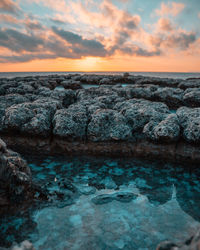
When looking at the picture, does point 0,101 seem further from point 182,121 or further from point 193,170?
point 193,170

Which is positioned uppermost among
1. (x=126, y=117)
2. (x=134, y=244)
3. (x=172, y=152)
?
(x=126, y=117)

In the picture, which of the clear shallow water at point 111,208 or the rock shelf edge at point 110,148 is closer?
the clear shallow water at point 111,208

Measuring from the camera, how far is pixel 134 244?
3076 millimetres

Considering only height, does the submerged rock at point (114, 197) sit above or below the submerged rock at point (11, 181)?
below

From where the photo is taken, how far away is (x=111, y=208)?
3926mm

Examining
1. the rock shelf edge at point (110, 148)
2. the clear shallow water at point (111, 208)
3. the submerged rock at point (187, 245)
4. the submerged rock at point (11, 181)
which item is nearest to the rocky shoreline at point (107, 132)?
the rock shelf edge at point (110, 148)

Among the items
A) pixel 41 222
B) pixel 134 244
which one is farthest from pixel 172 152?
pixel 41 222

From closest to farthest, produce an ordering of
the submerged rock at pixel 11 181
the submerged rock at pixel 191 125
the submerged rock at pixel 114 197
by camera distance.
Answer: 1. the submerged rock at pixel 11 181
2. the submerged rock at pixel 114 197
3. the submerged rock at pixel 191 125

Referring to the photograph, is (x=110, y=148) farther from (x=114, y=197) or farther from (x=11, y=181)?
(x=11, y=181)

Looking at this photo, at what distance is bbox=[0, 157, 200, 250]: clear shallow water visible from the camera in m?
3.18

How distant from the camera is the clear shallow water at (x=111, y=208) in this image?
125 inches

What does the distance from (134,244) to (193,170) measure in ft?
10.6

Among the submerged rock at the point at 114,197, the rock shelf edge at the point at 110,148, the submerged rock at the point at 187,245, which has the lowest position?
the submerged rock at the point at 114,197

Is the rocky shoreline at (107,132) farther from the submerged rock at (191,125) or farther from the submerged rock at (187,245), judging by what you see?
the submerged rock at (187,245)
